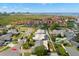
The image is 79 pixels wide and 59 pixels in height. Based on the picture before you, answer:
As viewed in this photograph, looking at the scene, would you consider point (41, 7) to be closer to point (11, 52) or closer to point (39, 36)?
point (39, 36)

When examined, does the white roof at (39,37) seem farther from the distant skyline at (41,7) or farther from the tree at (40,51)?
the distant skyline at (41,7)

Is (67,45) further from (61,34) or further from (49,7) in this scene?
(49,7)

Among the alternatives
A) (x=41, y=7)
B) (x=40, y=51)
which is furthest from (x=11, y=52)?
(x=41, y=7)

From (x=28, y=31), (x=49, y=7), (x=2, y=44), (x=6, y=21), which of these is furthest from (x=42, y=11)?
(x=2, y=44)

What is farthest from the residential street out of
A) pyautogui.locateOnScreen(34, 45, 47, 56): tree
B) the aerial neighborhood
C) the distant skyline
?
the distant skyline

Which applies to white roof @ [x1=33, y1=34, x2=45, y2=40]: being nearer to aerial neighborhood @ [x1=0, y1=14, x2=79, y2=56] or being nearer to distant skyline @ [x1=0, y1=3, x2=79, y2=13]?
aerial neighborhood @ [x1=0, y1=14, x2=79, y2=56]

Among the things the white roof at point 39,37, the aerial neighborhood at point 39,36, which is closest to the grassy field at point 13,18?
the aerial neighborhood at point 39,36

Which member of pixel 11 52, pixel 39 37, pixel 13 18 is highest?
pixel 13 18

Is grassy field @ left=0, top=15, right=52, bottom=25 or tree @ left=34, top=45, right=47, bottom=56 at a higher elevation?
grassy field @ left=0, top=15, right=52, bottom=25
